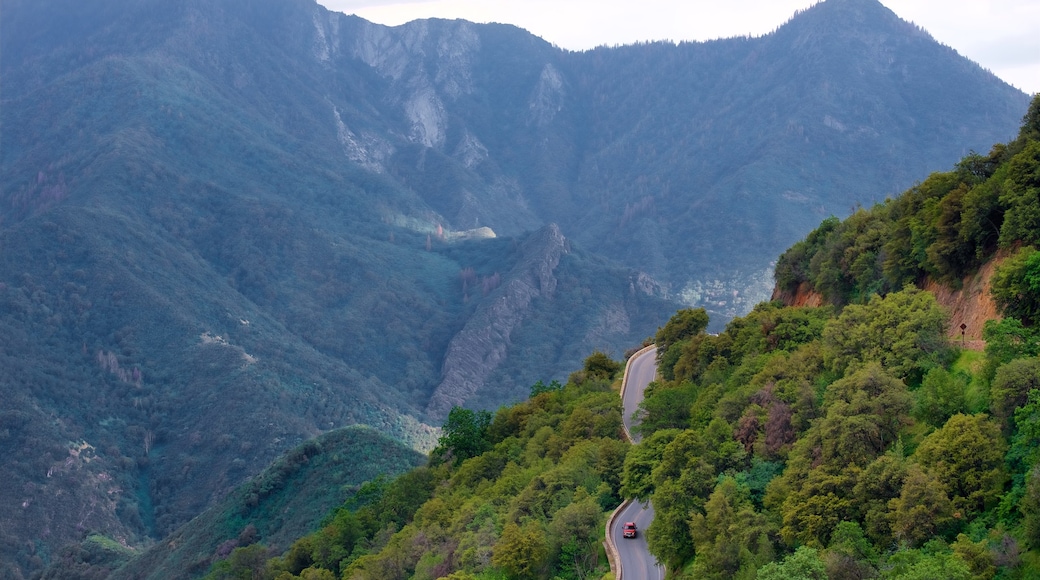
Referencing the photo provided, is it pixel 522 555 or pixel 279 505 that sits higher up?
pixel 522 555

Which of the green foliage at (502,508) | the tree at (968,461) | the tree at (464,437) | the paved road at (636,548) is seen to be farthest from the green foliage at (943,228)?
the tree at (464,437)

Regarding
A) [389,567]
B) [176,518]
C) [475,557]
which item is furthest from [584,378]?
[176,518]

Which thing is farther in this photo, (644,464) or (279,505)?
(279,505)

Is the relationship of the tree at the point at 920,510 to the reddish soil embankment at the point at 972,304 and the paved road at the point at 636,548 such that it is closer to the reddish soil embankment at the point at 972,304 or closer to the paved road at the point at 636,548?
the reddish soil embankment at the point at 972,304

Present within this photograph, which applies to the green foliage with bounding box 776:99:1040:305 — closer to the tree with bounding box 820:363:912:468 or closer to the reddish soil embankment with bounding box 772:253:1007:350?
the reddish soil embankment with bounding box 772:253:1007:350

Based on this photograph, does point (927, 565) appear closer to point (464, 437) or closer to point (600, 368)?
point (464, 437)

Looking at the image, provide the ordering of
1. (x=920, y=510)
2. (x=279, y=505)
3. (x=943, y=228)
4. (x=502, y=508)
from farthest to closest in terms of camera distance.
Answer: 1. (x=279, y=505)
2. (x=502, y=508)
3. (x=943, y=228)
4. (x=920, y=510)

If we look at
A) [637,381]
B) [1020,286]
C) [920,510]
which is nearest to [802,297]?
[637,381]

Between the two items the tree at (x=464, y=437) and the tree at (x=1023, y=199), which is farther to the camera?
the tree at (x=464, y=437)

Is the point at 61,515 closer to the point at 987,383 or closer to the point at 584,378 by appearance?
the point at 584,378

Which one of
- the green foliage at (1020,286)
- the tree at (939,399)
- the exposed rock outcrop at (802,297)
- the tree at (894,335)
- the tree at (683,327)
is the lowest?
the tree at (939,399)

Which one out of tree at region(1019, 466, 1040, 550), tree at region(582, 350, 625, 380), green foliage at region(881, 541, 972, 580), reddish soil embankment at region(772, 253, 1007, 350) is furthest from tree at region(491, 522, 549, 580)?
tree at region(582, 350, 625, 380)

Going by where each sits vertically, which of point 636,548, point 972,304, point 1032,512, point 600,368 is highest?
point 600,368
